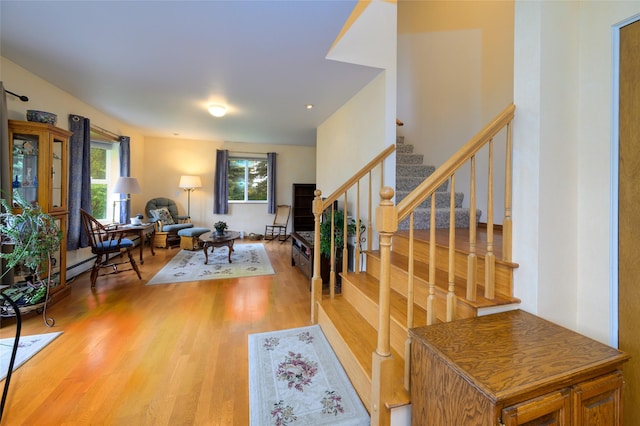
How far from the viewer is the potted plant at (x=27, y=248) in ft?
7.08

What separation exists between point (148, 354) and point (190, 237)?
3613 millimetres

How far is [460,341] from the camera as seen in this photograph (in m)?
1.10

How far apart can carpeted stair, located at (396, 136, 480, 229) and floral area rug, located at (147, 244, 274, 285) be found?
221cm

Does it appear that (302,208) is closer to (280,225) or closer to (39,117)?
(280,225)

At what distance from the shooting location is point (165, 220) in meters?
5.64

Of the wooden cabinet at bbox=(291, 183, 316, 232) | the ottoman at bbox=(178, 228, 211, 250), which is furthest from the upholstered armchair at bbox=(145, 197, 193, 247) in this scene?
the wooden cabinet at bbox=(291, 183, 316, 232)

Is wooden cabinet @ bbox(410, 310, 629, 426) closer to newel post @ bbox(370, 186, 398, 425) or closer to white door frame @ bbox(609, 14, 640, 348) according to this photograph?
newel post @ bbox(370, 186, 398, 425)

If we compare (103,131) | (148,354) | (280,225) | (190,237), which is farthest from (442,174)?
(280,225)

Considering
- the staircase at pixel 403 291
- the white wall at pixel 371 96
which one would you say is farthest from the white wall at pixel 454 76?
the staircase at pixel 403 291

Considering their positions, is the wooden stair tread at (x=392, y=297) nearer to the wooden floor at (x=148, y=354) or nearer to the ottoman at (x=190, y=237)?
the wooden floor at (x=148, y=354)

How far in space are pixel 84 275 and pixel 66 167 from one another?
165 centimetres

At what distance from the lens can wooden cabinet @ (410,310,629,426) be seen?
2.80 feet

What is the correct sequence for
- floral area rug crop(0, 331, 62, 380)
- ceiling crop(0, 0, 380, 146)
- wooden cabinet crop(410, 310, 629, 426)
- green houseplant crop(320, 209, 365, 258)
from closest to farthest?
wooden cabinet crop(410, 310, 629, 426) < floral area rug crop(0, 331, 62, 380) < ceiling crop(0, 0, 380, 146) < green houseplant crop(320, 209, 365, 258)

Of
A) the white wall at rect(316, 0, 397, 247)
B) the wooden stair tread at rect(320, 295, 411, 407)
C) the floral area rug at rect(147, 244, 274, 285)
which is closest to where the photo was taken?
the wooden stair tread at rect(320, 295, 411, 407)
